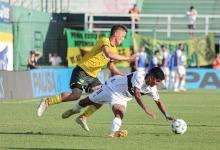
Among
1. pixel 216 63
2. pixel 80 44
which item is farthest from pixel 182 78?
pixel 80 44

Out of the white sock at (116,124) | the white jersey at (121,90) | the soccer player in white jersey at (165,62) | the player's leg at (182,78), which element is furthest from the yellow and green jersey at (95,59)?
the soccer player in white jersey at (165,62)

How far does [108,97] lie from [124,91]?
12.5 inches

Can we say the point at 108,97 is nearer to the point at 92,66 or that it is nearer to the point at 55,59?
the point at 92,66

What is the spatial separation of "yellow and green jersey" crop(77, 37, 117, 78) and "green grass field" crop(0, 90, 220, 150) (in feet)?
3.85

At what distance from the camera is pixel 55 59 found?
35.7m

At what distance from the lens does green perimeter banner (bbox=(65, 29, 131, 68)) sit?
1428 inches

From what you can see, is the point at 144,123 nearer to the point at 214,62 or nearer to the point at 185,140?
the point at 185,140

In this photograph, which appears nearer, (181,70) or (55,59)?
(55,59)

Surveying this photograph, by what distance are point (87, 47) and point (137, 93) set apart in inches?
937

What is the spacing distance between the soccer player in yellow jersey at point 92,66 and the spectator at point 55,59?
18.9 metres

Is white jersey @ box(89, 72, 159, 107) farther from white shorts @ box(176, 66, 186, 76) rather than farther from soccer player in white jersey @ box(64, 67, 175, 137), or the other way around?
white shorts @ box(176, 66, 186, 76)

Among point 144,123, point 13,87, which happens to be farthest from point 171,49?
point 144,123

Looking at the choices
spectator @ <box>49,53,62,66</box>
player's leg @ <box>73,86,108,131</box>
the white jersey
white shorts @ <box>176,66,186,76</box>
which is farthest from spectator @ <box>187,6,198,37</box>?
the white jersey

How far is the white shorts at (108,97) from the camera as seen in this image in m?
13.9
